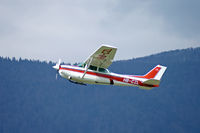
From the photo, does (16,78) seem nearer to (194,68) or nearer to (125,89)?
(125,89)

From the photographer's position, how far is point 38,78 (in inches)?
6737

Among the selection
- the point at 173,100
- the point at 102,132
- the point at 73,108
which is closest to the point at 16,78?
the point at 73,108

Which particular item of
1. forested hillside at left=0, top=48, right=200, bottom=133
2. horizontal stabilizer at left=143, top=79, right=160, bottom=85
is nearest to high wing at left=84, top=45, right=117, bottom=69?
horizontal stabilizer at left=143, top=79, right=160, bottom=85

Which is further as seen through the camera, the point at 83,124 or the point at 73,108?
the point at 73,108

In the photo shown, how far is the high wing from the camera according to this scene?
2722 centimetres

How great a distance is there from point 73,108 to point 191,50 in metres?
72.0

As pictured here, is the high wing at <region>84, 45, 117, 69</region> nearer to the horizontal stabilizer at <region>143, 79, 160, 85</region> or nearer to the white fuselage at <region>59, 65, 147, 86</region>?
the white fuselage at <region>59, 65, 147, 86</region>

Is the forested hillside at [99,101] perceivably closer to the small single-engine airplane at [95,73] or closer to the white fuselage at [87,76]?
the small single-engine airplane at [95,73]

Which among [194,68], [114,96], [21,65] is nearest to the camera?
[114,96]

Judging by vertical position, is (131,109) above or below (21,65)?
below

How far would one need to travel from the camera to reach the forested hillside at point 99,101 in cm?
14188

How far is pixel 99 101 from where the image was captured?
160375mm

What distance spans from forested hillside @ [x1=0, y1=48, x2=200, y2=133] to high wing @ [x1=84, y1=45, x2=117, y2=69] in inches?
4194

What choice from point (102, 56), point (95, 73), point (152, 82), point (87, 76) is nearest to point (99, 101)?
point (152, 82)
